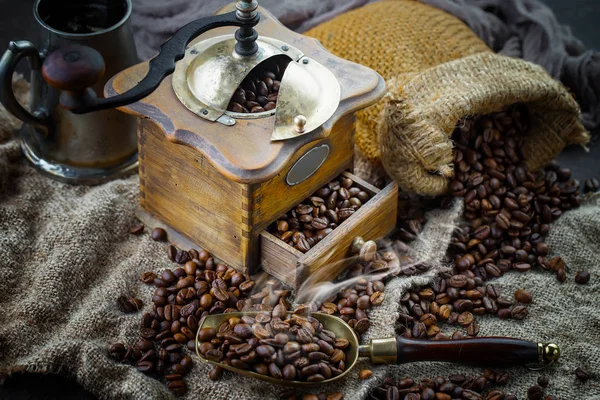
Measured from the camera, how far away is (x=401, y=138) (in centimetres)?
229

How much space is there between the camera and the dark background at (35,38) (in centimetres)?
193

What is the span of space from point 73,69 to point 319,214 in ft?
2.76

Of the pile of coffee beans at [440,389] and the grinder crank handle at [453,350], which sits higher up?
the grinder crank handle at [453,350]

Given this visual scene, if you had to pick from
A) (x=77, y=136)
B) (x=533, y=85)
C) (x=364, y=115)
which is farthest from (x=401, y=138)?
(x=77, y=136)

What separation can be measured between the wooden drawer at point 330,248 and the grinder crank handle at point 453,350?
10.8 inches

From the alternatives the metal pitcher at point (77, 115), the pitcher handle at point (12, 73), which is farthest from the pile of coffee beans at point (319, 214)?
the pitcher handle at point (12, 73)

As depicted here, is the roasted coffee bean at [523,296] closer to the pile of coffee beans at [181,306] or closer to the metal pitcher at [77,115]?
the pile of coffee beans at [181,306]

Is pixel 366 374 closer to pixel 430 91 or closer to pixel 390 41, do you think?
pixel 430 91

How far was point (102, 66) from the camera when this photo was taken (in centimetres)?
168

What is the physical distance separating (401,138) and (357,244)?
1.18 ft

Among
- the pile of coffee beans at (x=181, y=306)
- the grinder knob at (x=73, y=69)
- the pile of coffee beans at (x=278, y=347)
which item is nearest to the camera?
the grinder knob at (x=73, y=69)

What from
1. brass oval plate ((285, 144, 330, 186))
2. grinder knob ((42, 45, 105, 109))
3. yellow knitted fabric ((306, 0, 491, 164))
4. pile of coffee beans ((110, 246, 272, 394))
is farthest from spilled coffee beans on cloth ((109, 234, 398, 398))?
grinder knob ((42, 45, 105, 109))

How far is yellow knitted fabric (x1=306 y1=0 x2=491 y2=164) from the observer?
2.55m

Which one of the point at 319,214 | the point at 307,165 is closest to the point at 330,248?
the point at 319,214
